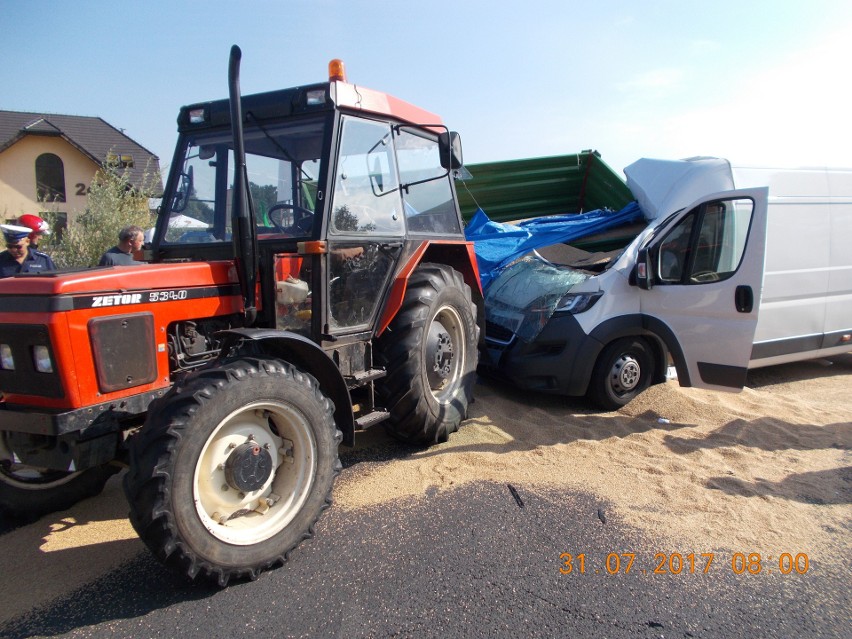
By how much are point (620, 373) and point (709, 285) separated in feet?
3.37

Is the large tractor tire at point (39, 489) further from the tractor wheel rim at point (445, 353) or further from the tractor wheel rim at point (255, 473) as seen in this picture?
the tractor wheel rim at point (445, 353)

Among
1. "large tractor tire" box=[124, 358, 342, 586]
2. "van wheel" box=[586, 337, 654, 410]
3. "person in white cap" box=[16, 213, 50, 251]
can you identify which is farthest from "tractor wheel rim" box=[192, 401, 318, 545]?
"person in white cap" box=[16, 213, 50, 251]

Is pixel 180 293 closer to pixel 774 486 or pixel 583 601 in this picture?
pixel 583 601

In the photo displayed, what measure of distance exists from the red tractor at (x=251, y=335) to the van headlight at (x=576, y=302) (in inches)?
34.2

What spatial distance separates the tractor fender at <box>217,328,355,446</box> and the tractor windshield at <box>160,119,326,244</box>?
0.79m

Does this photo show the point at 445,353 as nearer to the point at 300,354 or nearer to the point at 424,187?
the point at 424,187

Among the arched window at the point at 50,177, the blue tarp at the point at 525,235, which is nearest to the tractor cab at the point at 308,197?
the blue tarp at the point at 525,235

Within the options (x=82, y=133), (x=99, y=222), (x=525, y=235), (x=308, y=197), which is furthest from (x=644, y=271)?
(x=82, y=133)

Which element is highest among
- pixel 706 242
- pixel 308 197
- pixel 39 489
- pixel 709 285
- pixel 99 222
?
pixel 99 222

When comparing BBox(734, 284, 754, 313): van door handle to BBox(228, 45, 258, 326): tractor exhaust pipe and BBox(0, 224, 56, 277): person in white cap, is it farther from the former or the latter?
BBox(0, 224, 56, 277): person in white cap

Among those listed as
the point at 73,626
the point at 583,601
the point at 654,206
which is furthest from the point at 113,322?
the point at 654,206

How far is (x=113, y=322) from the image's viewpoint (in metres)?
2.61

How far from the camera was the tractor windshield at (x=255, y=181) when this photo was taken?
359 centimetres

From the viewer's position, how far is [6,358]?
2.61m
